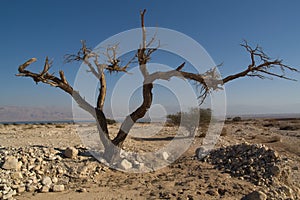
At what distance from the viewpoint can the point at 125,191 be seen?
19.7 feet

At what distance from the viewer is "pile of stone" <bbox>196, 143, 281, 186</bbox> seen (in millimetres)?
6684

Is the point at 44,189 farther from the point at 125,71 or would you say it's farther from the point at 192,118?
the point at 192,118

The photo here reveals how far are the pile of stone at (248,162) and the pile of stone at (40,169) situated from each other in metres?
3.90

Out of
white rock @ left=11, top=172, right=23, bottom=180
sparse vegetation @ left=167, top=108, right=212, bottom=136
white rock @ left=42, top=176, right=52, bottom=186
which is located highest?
sparse vegetation @ left=167, top=108, right=212, bottom=136

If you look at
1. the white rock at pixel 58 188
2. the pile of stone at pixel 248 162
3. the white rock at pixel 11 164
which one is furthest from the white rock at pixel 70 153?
the pile of stone at pixel 248 162

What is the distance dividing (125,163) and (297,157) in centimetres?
740

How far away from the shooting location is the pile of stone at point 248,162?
263 inches

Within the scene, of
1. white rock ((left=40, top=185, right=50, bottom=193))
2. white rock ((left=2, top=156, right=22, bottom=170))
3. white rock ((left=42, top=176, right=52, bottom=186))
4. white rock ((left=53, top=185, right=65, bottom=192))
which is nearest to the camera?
white rock ((left=40, top=185, right=50, bottom=193))

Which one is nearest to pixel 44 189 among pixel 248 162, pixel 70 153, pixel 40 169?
pixel 40 169

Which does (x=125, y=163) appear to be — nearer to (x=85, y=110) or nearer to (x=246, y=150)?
(x=85, y=110)

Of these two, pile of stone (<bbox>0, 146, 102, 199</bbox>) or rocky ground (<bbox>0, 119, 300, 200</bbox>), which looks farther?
pile of stone (<bbox>0, 146, 102, 199</bbox>)

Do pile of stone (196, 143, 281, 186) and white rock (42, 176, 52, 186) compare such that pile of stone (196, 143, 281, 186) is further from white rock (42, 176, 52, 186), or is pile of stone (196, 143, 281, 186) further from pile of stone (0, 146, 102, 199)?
white rock (42, 176, 52, 186)

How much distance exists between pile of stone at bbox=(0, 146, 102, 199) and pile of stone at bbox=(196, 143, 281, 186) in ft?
12.8

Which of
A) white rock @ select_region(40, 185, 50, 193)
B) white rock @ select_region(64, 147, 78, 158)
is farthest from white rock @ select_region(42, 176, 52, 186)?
white rock @ select_region(64, 147, 78, 158)
